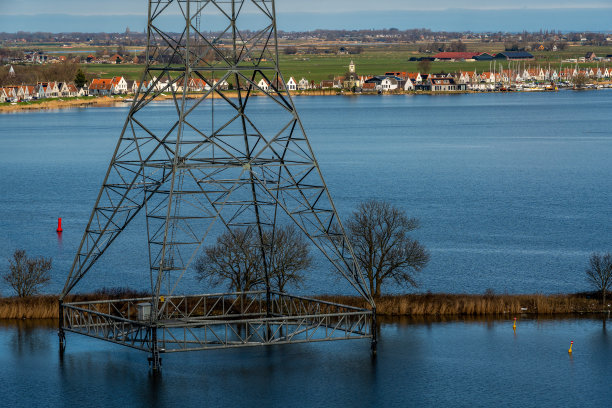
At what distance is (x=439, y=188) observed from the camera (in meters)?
85.1

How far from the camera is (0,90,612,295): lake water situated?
52625mm

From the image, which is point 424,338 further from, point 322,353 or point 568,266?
point 568,266

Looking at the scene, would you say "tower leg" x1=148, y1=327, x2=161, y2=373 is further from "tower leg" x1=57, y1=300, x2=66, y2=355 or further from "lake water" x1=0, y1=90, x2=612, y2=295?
"lake water" x1=0, y1=90, x2=612, y2=295

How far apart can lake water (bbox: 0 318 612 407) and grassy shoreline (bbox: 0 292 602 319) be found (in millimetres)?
1916

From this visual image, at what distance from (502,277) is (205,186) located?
35240 mm

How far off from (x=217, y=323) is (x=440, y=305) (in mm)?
12274

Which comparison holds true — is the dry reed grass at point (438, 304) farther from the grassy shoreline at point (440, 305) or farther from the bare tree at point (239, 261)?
the bare tree at point (239, 261)

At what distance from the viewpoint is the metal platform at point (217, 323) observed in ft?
103

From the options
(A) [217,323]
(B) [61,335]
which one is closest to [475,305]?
(A) [217,323]

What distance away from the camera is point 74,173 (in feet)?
314

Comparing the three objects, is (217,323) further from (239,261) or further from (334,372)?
(239,261)

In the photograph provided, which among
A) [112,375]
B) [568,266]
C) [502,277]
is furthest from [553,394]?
[568,266]

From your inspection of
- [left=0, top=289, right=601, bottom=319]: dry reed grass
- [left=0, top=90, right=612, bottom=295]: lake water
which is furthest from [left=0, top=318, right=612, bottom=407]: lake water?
[left=0, top=90, right=612, bottom=295]: lake water

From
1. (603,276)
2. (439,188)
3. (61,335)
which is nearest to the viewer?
(61,335)
